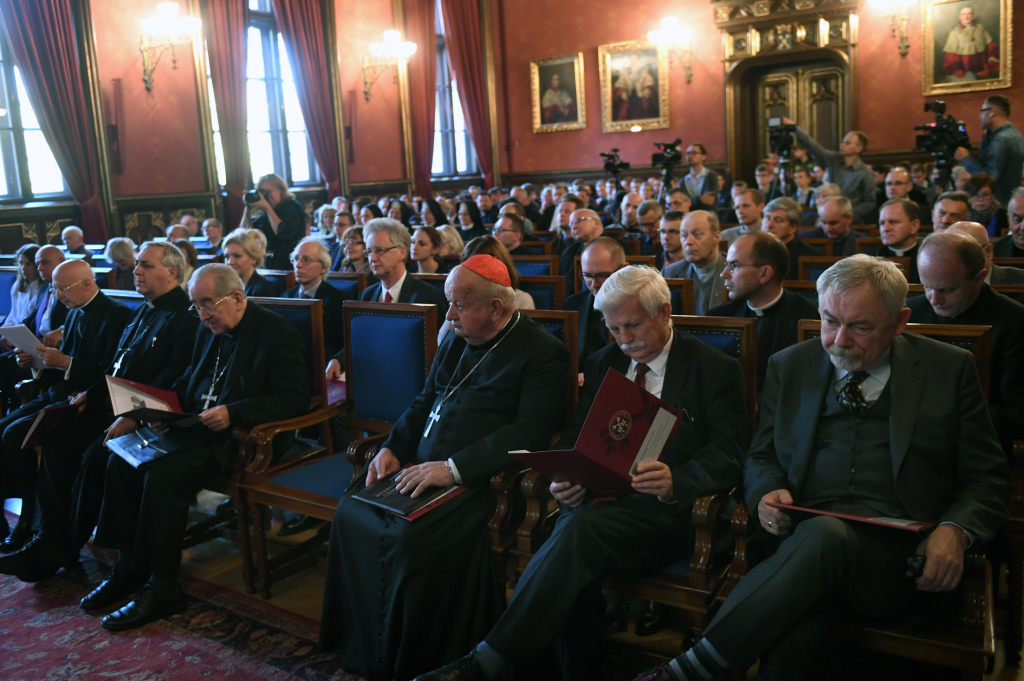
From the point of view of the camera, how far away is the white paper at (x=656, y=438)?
6.94 ft

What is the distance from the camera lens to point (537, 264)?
4.91 metres

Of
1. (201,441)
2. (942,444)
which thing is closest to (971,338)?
(942,444)

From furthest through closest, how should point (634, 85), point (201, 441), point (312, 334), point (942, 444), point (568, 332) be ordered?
point (634, 85) < point (312, 334) < point (201, 441) < point (568, 332) < point (942, 444)

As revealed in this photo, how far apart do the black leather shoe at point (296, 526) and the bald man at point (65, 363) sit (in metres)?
1.09

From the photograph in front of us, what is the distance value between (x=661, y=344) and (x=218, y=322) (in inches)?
71.7

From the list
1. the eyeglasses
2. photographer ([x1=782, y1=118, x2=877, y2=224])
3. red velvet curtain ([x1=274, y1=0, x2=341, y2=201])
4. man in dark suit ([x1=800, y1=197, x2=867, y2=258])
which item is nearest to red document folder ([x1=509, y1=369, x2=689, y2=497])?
the eyeglasses

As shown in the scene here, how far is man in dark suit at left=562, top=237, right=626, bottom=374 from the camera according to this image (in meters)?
3.61

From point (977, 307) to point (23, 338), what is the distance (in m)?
3.86

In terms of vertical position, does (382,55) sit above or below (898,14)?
above

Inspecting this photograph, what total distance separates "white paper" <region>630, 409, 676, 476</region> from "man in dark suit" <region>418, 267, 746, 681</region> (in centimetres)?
2

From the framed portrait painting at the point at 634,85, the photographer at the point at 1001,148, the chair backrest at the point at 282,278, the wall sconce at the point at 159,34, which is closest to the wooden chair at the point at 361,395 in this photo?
the chair backrest at the point at 282,278

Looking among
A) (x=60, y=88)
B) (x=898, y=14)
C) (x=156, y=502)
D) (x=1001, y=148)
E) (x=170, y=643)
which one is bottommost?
(x=170, y=643)

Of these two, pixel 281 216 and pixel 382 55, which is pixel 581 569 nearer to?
pixel 281 216

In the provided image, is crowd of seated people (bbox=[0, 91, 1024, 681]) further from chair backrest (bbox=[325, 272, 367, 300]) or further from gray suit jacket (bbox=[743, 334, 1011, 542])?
chair backrest (bbox=[325, 272, 367, 300])
